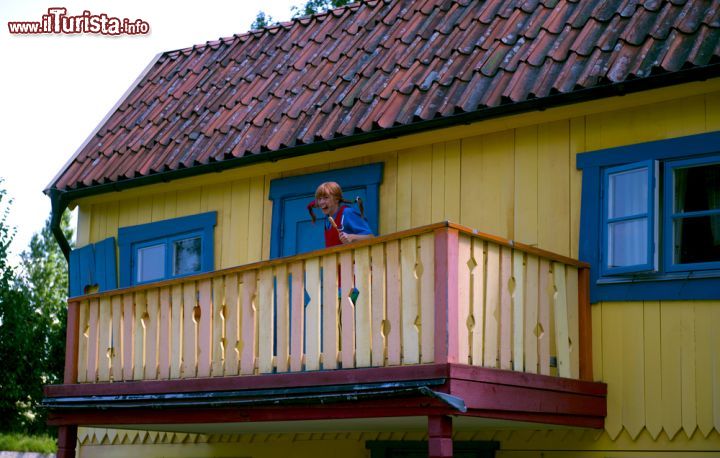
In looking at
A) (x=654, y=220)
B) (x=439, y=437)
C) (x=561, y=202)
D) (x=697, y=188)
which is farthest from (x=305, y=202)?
(x=439, y=437)

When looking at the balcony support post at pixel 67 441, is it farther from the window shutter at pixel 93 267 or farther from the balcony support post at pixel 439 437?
the balcony support post at pixel 439 437

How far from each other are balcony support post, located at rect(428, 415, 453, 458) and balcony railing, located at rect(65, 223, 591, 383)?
0.43 metres

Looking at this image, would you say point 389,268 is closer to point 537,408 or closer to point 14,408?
point 537,408

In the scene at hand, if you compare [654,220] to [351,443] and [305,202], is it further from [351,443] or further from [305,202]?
[305,202]

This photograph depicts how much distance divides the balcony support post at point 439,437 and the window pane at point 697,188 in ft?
8.91

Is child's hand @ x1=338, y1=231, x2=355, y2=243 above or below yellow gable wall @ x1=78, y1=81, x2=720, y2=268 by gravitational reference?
below

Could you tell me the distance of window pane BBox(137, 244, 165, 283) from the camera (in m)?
14.0

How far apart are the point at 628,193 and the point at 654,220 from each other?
400 millimetres

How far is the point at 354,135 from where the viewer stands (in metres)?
11.6

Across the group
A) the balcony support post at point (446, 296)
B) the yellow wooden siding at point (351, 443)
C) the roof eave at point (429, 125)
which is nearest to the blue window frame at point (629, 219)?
the roof eave at point (429, 125)

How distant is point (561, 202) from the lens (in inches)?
418

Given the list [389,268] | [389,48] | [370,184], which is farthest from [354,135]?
[389,268]

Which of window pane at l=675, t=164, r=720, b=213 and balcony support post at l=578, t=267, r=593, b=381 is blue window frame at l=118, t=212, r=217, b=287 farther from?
window pane at l=675, t=164, r=720, b=213

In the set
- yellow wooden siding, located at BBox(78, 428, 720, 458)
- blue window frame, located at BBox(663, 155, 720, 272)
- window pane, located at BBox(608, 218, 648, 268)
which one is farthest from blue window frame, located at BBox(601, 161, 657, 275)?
yellow wooden siding, located at BBox(78, 428, 720, 458)
